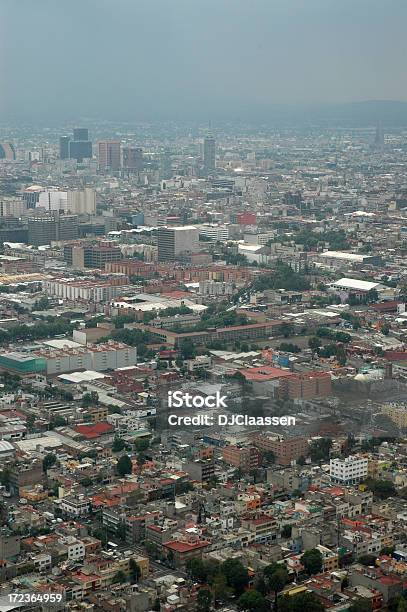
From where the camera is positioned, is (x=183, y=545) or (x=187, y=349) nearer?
(x=183, y=545)

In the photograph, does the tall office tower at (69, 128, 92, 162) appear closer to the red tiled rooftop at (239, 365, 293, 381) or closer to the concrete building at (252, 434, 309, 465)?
the red tiled rooftop at (239, 365, 293, 381)

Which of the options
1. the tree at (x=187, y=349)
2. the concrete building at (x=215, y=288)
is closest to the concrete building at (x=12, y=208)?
the concrete building at (x=215, y=288)

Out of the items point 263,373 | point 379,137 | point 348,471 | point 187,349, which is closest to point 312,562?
point 348,471

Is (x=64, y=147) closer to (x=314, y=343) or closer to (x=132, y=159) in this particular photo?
(x=132, y=159)

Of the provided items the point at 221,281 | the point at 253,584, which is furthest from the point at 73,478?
the point at 221,281

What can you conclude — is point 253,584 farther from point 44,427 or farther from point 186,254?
point 186,254

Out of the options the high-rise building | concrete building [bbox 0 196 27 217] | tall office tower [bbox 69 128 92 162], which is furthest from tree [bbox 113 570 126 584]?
tall office tower [bbox 69 128 92 162]

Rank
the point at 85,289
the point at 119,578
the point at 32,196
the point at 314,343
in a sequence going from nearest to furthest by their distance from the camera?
the point at 119,578
the point at 314,343
the point at 85,289
the point at 32,196

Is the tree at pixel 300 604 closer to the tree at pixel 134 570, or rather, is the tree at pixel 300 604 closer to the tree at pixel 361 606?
the tree at pixel 361 606
